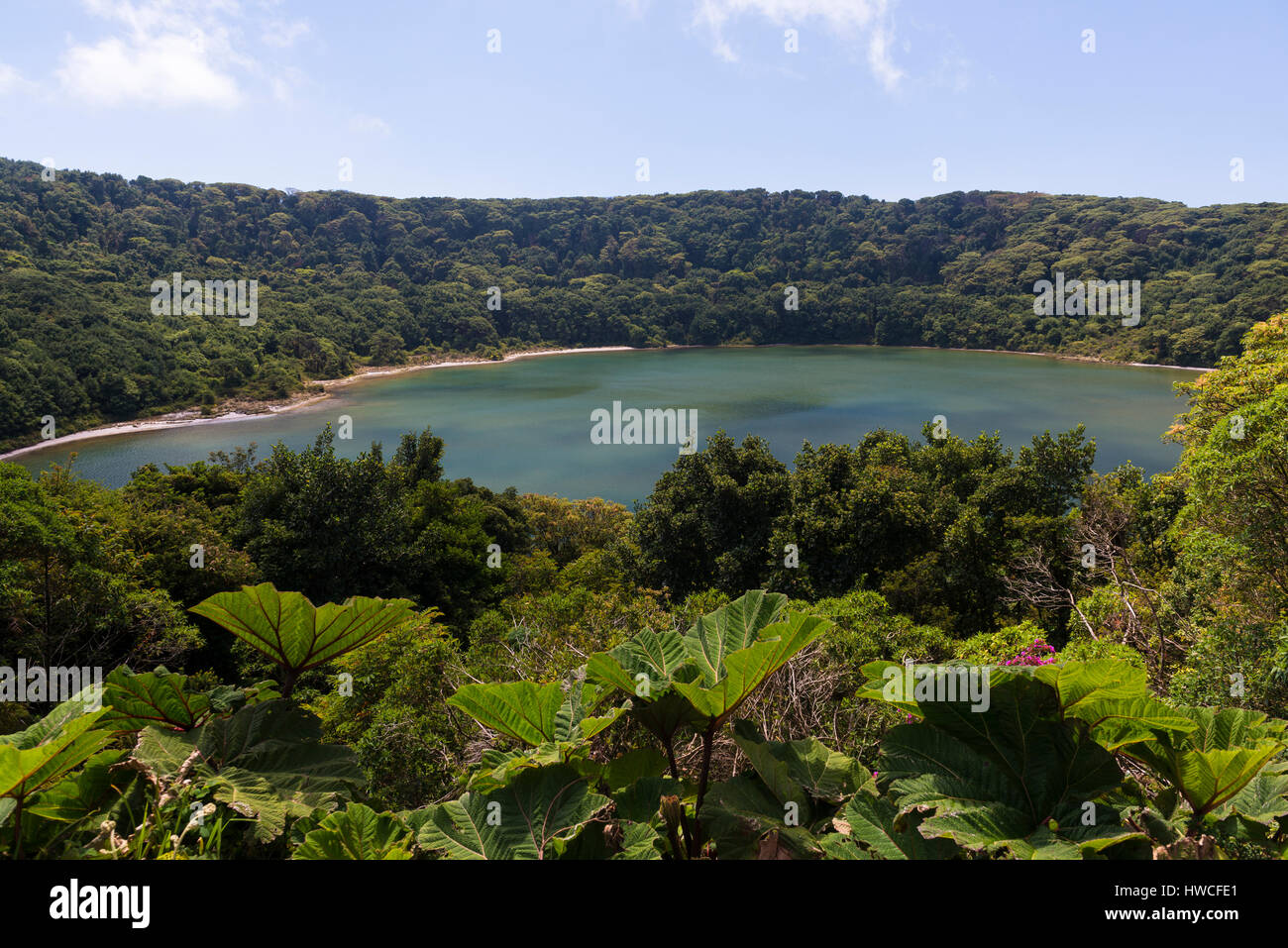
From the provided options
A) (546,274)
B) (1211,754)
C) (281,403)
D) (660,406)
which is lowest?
(1211,754)

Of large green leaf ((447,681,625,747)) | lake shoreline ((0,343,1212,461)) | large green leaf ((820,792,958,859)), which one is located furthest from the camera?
lake shoreline ((0,343,1212,461))

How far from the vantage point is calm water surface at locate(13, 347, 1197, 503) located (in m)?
44.4

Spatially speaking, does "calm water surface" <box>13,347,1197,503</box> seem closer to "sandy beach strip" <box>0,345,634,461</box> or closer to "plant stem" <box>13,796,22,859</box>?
"sandy beach strip" <box>0,345,634,461</box>

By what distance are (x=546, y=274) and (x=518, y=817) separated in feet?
432

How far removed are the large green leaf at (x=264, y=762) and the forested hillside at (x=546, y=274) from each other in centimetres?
5860

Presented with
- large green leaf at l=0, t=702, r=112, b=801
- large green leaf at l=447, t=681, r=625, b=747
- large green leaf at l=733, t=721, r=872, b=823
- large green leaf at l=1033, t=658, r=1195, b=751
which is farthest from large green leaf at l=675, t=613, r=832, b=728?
large green leaf at l=0, t=702, r=112, b=801

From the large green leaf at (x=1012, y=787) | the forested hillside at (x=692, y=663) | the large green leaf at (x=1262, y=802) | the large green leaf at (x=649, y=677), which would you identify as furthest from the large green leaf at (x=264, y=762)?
the large green leaf at (x=1262, y=802)

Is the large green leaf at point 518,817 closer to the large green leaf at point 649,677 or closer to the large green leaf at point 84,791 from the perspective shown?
the large green leaf at point 649,677

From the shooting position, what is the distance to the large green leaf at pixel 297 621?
2068mm

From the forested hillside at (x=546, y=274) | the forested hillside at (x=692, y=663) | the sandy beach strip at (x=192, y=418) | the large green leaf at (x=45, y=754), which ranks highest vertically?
the forested hillside at (x=546, y=274)

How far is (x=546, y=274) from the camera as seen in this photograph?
126188 mm

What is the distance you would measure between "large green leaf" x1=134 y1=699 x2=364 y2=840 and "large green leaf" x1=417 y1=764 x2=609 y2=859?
455 millimetres

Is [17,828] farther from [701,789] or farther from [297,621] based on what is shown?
[701,789]

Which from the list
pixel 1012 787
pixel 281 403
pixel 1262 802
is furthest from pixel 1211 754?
pixel 281 403
